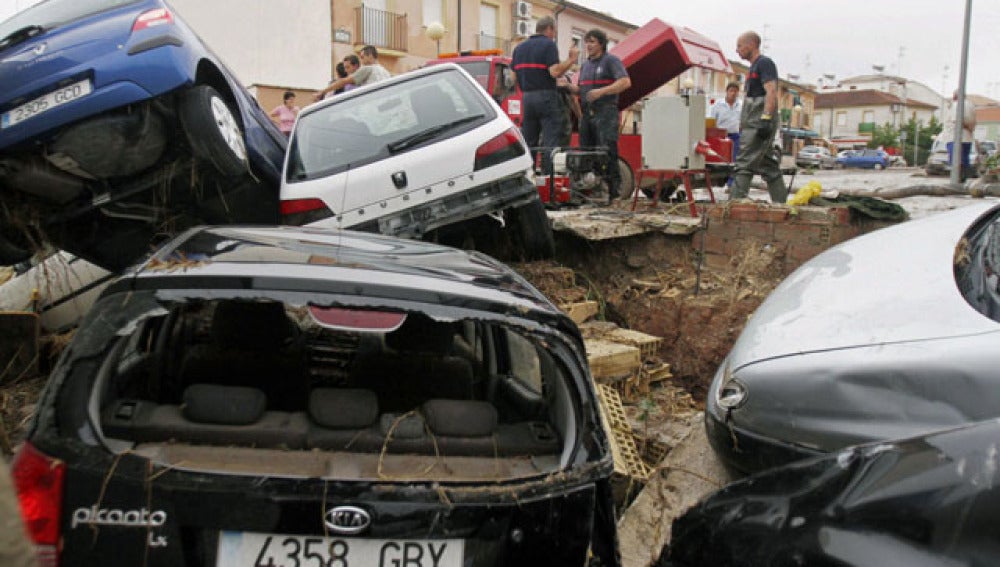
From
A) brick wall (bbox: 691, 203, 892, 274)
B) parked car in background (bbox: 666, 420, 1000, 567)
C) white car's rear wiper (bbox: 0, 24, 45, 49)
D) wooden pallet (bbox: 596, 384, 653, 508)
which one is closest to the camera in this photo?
parked car in background (bbox: 666, 420, 1000, 567)

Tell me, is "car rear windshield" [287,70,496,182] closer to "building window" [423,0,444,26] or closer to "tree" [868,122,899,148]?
"building window" [423,0,444,26]

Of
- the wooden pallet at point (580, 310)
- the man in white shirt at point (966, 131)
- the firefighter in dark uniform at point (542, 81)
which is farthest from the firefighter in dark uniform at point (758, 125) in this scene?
the man in white shirt at point (966, 131)

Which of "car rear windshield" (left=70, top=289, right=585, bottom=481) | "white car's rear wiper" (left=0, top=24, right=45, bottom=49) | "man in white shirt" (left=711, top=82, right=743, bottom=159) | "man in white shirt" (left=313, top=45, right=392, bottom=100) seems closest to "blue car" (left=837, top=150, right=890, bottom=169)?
"man in white shirt" (left=711, top=82, right=743, bottom=159)

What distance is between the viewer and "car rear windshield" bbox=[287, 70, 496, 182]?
550cm

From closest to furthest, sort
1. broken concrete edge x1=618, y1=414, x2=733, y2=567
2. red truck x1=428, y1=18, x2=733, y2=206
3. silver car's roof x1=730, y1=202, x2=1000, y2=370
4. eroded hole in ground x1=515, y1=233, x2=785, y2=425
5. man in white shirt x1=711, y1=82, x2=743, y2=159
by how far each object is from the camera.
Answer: silver car's roof x1=730, y1=202, x2=1000, y2=370 < broken concrete edge x1=618, y1=414, x2=733, y2=567 < eroded hole in ground x1=515, y1=233, x2=785, y2=425 < red truck x1=428, y1=18, x2=733, y2=206 < man in white shirt x1=711, y1=82, x2=743, y2=159

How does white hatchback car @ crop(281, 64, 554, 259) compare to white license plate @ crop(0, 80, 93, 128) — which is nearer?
white license plate @ crop(0, 80, 93, 128)

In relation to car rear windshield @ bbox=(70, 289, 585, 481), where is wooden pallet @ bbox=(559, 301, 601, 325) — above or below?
below

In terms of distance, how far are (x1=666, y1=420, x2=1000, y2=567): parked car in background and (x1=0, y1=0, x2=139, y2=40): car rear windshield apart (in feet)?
14.2

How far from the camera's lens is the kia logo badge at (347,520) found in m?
1.90

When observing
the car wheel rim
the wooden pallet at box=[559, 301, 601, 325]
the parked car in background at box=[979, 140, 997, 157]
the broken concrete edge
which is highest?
the car wheel rim

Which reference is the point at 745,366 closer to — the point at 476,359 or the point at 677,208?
the point at 476,359

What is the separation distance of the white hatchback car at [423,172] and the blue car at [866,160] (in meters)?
49.2

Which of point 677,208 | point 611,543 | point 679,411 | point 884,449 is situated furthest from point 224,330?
point 677,208

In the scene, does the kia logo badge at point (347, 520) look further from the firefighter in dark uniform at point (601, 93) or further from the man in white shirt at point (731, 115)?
the man in white shirt at point (731, 115)
